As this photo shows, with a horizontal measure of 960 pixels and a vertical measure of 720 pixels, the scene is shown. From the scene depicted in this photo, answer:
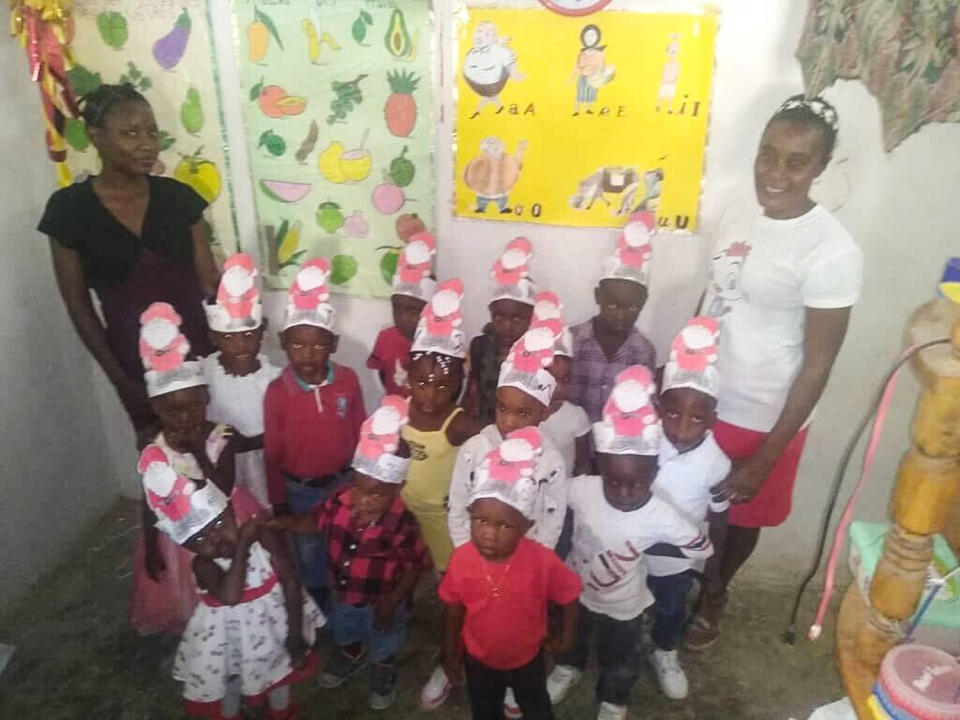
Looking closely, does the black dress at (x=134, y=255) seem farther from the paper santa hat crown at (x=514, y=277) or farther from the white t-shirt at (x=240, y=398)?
the paper santa hat crown at (x=514, y=277)

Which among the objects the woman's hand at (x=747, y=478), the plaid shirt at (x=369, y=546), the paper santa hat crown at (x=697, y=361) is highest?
the paper santa hat crown at (x=697, y=361)

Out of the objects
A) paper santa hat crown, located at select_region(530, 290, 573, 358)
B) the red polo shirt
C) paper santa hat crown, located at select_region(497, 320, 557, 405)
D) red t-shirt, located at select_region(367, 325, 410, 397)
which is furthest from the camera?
red t-shirt, located at select_region(367, 325, 410, 397)

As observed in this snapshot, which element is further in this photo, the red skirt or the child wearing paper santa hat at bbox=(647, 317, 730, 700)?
the red skirt

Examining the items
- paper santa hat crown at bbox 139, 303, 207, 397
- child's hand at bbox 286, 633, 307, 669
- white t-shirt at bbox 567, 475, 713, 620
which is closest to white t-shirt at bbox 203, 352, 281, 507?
paper santa hat crown at bbox 139, 303, 207, 397

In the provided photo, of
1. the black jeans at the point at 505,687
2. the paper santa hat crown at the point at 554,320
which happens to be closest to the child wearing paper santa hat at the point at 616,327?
the paper santa hat crown at the point at 554,320

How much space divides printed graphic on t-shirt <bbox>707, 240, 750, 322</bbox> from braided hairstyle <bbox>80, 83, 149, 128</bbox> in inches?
74.6

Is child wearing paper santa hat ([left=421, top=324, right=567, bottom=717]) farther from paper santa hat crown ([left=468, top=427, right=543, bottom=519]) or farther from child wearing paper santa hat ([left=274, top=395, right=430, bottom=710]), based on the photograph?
paper santa hat crown ([left=468, top=427, right=543, bottom=519])

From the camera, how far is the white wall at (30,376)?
2.88 metres

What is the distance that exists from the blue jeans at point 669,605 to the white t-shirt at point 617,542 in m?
0.15

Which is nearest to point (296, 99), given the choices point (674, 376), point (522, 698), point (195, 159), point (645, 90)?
point (195, 159)

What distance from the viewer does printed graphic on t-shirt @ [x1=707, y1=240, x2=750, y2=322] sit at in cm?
238

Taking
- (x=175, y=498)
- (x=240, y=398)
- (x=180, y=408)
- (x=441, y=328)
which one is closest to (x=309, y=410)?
(x=240, y=398)

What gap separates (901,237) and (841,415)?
662 mm

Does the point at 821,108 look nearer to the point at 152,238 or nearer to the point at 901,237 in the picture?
the point at 901,237
